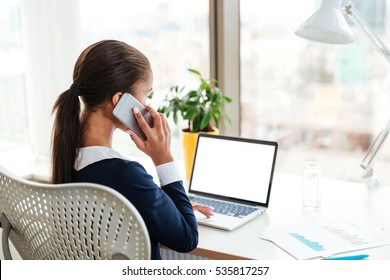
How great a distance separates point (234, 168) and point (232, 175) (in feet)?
0.07

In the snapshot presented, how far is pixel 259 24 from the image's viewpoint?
2.21 meters

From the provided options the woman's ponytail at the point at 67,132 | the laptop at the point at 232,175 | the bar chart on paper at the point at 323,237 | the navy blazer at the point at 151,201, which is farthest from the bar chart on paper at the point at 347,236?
the woman's ponytail at the point at 67,132

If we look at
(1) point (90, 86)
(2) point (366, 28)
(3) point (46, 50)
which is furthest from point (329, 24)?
(3) point (46, 50)

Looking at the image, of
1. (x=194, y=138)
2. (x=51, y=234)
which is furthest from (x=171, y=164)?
(x=194, y=138)

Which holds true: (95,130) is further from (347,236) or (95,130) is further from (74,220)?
(347,236)

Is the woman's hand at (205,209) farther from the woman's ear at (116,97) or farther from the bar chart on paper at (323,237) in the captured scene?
the woman's ear at (116,97)

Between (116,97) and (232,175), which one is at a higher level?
(116,97)

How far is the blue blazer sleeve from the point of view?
1186 millimetres

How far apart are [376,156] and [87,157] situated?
914 millimetres

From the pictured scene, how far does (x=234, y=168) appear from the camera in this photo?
1688 mm

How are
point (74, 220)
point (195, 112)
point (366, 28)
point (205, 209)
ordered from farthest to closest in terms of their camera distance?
1. point (195, 112)
2. point (366, 28)
3. point (205, 209)
4. point (74, 220)

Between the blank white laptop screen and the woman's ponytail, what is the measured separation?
21.2 inches

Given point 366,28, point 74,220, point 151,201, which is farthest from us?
point 366,28
